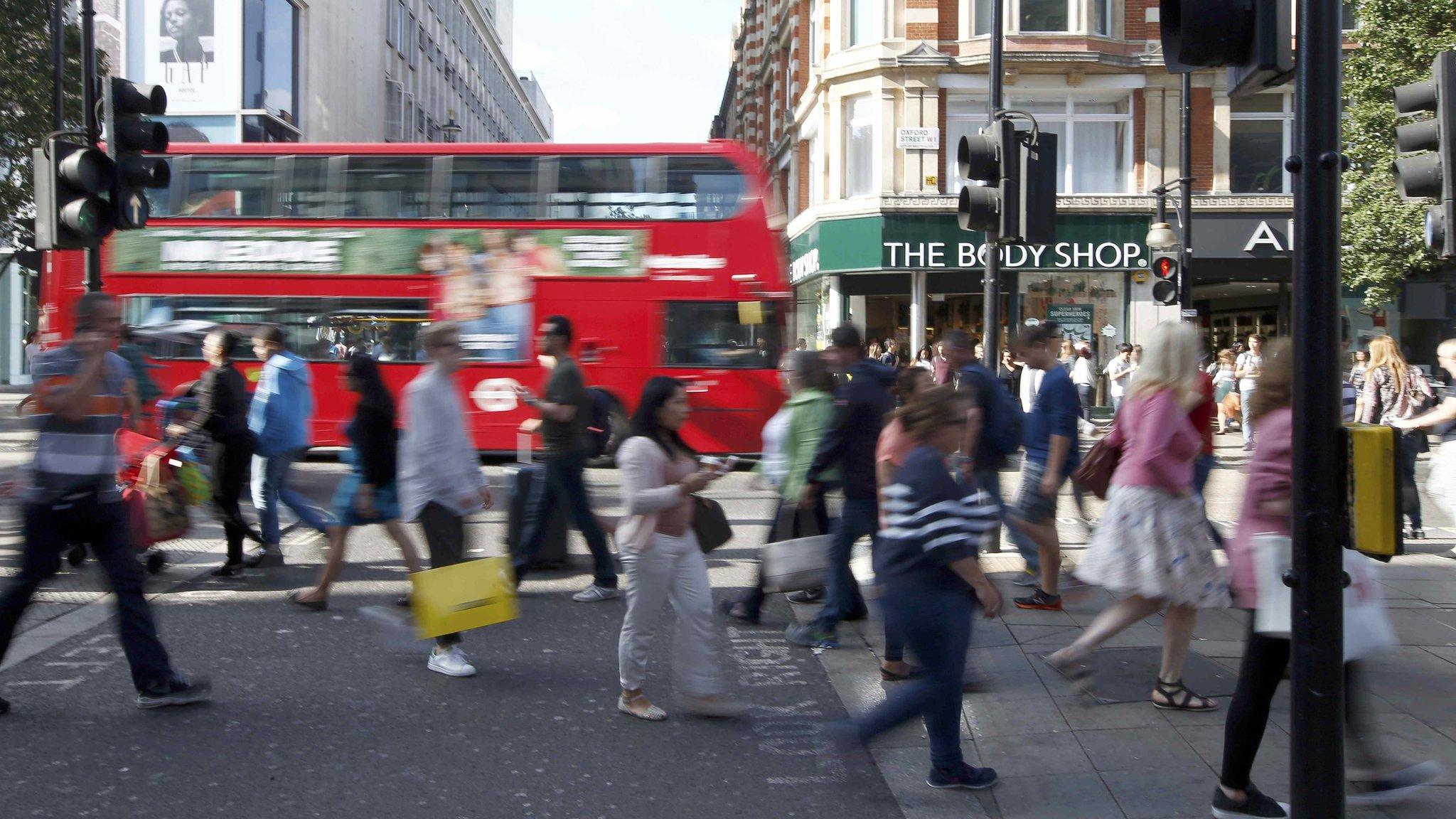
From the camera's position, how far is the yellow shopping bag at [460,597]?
536 centimetres

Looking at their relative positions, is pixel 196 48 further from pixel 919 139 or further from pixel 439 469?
pixel 439 469

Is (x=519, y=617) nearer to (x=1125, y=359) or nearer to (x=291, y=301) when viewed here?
(x=291, y=301)

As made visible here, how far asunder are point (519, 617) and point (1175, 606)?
3645mm

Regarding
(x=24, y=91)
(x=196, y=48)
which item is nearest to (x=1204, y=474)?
(x=24, y=91)

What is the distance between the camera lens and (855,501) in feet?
20.2

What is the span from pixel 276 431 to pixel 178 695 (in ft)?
11.1

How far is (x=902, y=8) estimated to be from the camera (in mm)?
23719

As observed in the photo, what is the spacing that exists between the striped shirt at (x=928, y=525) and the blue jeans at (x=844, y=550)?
2.05 metres

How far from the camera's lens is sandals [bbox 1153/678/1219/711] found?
16.3ft

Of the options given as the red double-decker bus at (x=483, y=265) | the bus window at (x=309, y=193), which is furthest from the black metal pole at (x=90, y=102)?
the red double-decker bus at (x=483, y=265)

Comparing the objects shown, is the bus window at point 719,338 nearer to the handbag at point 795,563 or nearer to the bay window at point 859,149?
the handbag at point 795,563

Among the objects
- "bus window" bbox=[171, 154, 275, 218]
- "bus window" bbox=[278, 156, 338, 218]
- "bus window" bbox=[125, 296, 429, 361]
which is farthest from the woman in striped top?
"bus window" bbox=[171, 154, 275, 218]

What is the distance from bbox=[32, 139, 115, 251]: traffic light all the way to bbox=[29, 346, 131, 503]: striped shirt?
3337mm

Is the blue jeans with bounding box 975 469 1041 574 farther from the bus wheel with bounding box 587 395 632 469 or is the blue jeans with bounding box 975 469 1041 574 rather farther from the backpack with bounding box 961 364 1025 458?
the bus wheel with bounding box 587 395 632 469
